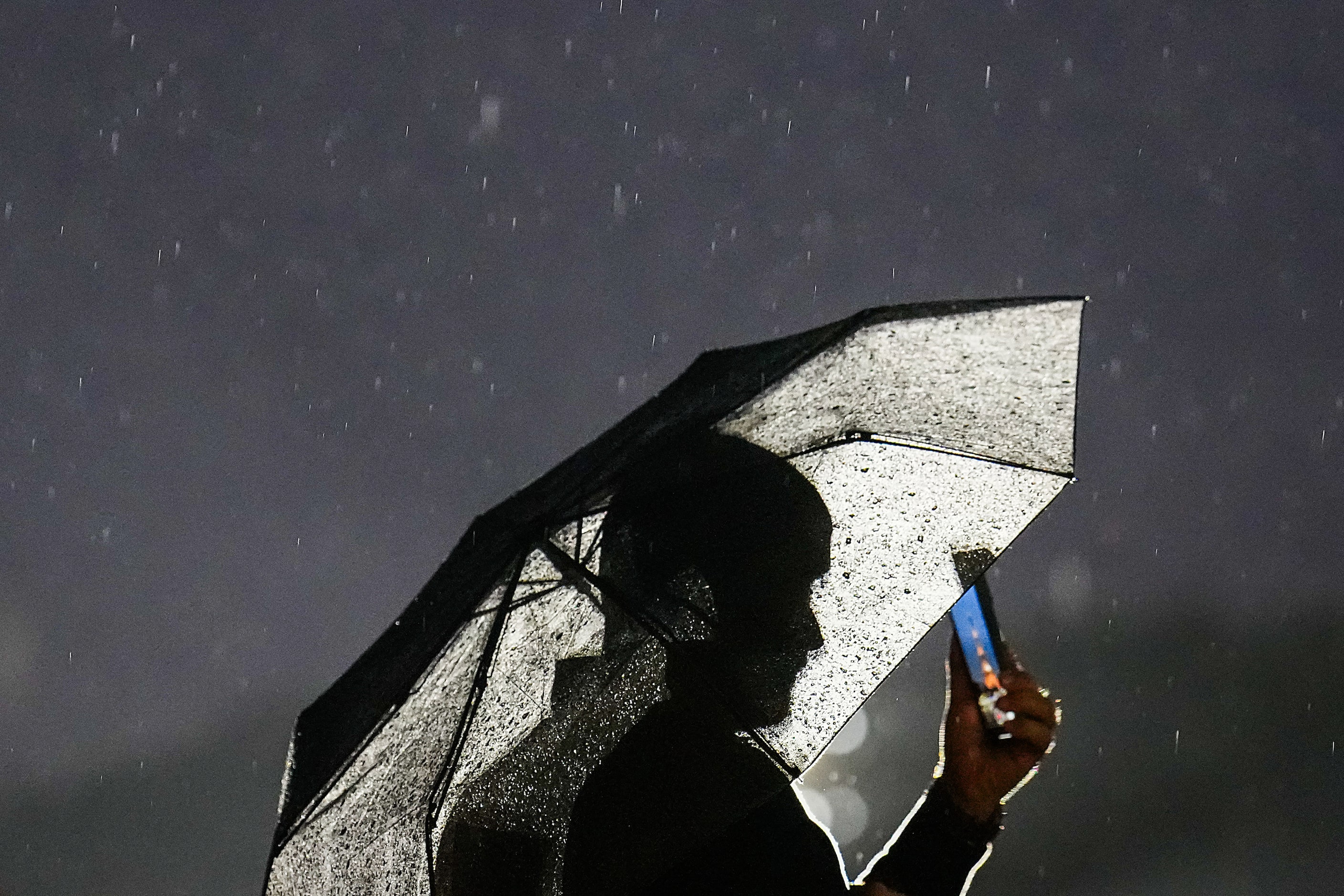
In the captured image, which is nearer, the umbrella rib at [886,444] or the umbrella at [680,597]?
the umbrella at [680,597]

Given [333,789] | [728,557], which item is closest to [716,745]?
[728,557]

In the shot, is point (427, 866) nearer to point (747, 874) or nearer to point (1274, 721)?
point (747, 874)

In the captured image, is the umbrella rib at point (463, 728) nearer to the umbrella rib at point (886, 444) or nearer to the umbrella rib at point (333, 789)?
the umbrella rib at point (333, 789)

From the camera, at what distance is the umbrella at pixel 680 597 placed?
208cm

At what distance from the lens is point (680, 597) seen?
2236mm

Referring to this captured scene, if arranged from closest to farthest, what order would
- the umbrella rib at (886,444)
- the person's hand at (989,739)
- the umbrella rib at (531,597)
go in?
the person's hand at (989,739) → the umbrella rib at (531,597) → the umbrella rib at (886,444)

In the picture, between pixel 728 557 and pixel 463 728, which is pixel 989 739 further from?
pixel 463 728

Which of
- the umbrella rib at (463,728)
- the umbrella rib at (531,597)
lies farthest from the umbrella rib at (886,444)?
the umbrella rib at (463,728)

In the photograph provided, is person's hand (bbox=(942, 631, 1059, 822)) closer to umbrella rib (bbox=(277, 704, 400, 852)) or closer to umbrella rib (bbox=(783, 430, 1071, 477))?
umbrella rib (bbox=(783, 430, 1071, 477))

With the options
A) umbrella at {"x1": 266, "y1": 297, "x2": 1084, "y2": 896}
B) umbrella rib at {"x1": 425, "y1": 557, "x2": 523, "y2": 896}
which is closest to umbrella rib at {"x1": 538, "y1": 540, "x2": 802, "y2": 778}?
umbrella at {"x1": 266, "y1": 297, "x2": 1084, "y2": 896}

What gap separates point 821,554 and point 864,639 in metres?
0.25

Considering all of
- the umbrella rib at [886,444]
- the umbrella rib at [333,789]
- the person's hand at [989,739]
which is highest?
the umbrella rib at [333,789]

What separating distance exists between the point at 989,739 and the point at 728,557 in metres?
0.69

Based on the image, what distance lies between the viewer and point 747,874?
2.18 metres
